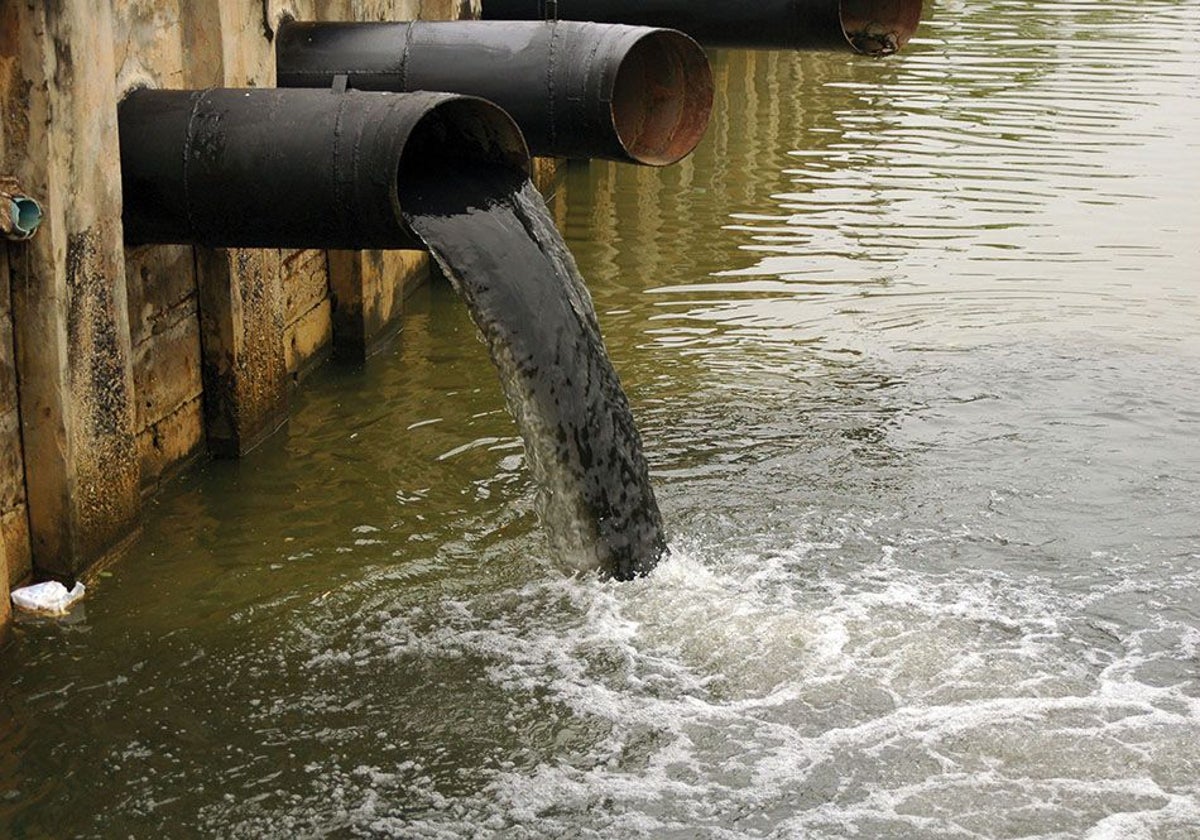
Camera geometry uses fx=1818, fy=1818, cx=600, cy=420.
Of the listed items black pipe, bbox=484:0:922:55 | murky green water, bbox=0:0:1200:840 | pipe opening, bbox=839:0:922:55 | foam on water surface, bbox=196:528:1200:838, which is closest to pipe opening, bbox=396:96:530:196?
murky green water, bbox=0:0:1200:840

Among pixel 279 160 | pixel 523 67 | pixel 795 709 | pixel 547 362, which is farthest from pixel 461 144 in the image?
pixel 795 709

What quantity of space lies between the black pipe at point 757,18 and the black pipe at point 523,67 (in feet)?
5.13

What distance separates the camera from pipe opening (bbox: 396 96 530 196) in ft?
23.1

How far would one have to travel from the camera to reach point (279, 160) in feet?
22.0

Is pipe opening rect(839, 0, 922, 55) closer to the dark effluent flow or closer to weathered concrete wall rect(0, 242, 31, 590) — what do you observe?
the dark effluent flow

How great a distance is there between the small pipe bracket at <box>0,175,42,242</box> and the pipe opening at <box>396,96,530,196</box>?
1.40m

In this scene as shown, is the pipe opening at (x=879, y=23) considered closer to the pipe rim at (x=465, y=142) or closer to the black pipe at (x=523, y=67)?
the black pipe at (x=523, y=67)

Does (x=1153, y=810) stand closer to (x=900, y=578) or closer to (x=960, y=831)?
(x=960, y=831)

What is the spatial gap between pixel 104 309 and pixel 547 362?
1661 millimetres

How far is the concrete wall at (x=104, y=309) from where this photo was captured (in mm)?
6340

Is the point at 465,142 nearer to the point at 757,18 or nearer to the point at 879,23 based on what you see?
the point at 757,18

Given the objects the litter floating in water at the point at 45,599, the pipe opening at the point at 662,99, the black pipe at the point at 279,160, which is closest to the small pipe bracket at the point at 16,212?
the black pipe at the point at 279,160

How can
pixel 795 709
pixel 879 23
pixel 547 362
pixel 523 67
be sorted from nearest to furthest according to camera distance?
pixel 795 709, pixel 547 362, pixel 523 67, pixel 879 23

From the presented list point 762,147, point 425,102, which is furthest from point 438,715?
point 762,147
